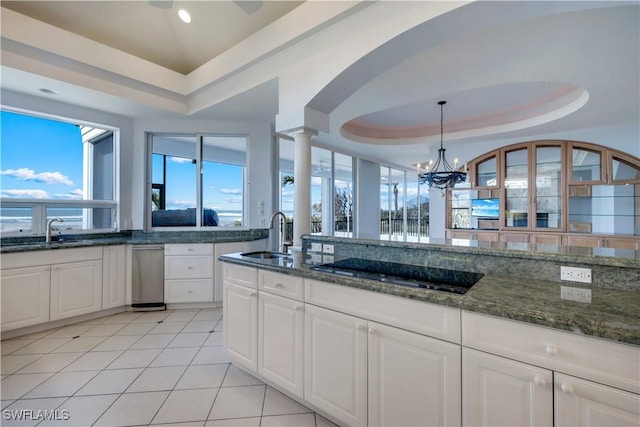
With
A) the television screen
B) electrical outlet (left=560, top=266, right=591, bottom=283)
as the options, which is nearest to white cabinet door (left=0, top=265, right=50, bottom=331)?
electrical outlet (left=560, top=266, right=591, bottom=283)

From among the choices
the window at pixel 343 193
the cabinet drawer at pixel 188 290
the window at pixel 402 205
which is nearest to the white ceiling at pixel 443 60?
the window at pixel 343 193

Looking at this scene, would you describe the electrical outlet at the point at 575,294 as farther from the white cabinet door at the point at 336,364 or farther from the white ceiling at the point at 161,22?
the white ceiling at the point at 161,22

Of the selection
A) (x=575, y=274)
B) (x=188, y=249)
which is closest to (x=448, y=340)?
(x=575, y=274)

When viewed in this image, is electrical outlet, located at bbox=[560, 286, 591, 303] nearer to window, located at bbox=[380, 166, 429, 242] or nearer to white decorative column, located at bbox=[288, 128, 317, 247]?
white decorative column, located at bbox=[288, 128, 317, 247]

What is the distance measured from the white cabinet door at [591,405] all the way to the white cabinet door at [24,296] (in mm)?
4126

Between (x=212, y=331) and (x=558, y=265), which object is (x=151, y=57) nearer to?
(x=212, y=331)

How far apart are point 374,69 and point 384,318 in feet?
6.29

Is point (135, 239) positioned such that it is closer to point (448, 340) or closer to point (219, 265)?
point (219, 265)

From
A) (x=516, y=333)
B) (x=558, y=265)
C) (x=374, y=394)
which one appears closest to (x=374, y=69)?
(x=558, y=265)

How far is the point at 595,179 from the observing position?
417cm

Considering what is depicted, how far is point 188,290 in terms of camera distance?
12.0ft

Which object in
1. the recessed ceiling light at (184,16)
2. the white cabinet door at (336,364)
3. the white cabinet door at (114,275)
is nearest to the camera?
the white cabinet door at (336,364)

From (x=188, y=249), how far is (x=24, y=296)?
1.53 meters

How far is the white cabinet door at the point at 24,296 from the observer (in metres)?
2.73
